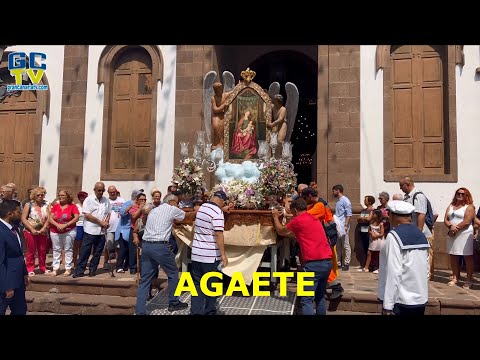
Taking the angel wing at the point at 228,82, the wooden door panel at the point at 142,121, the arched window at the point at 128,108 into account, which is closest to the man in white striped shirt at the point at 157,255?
the angel wing at the point at 228,82

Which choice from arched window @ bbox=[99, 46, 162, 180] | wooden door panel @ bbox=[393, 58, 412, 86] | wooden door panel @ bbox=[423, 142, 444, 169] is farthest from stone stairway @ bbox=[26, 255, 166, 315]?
wooden door panel @ bbox=[393, 58, 412, 86]

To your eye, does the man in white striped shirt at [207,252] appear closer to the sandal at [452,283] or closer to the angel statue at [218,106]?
the angel statue at [218,106]

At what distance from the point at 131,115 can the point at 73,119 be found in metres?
1.71

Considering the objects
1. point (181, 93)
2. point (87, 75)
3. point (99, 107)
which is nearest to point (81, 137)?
point (99, 107)

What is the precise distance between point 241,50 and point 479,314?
10.9m

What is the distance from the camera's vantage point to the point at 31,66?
40.5 feet

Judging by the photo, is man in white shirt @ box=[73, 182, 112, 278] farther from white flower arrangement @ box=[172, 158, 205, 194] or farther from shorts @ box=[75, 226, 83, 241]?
white flower arrangement @ box=[172, 158, 205, 194]

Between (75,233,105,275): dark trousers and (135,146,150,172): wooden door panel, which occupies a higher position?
(135,146,150,172): wooden door panel

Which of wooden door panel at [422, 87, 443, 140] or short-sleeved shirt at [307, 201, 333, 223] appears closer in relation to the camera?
short-sleeved shirt at [307, 201, 333, 223]

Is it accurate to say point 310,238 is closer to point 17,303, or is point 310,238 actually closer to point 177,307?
point 177,307

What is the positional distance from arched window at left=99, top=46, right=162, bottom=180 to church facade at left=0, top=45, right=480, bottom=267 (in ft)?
0.10

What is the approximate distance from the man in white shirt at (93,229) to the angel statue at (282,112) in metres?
3.80

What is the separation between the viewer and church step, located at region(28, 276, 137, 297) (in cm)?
689

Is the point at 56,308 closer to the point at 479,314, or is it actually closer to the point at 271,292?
the point at 271,292
